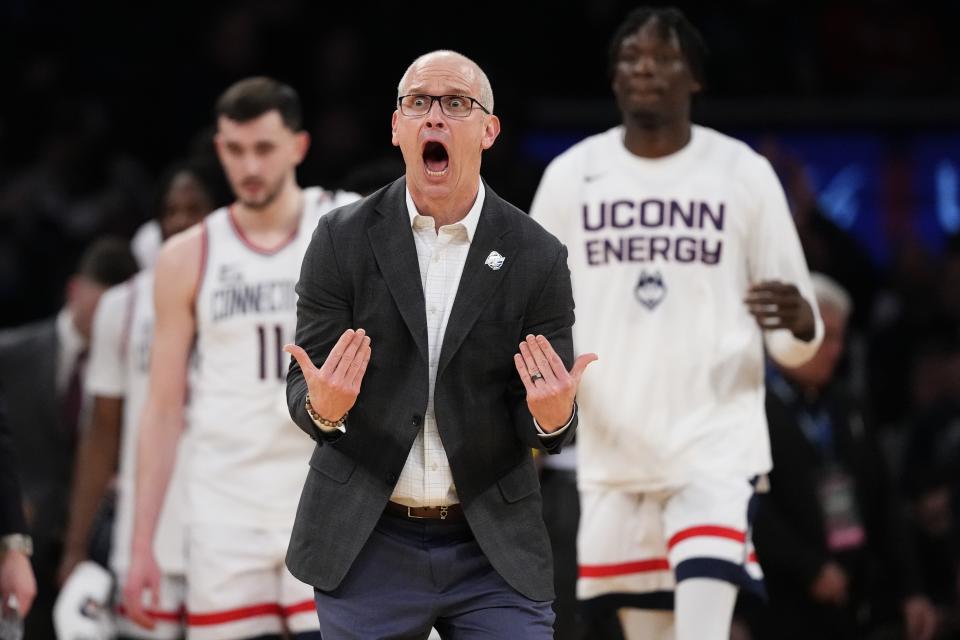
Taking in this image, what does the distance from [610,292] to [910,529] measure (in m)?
2.80

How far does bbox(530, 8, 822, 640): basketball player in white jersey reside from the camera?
6098 millimetres

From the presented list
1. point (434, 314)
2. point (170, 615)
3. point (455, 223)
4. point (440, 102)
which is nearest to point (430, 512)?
point (434, 314)

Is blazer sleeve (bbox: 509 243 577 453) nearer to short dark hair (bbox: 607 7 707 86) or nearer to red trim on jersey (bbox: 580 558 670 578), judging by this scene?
red trim on jersey (bbox: 580 558 670 578)

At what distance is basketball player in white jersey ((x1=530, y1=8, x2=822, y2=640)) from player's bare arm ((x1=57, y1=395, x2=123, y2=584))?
236cm

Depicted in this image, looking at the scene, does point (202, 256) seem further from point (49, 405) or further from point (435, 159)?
point (49, 405)

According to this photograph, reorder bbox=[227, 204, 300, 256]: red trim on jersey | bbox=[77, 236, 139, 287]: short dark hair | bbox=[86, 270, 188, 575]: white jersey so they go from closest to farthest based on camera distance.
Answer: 1. bbox=[227, 204, 300, 256]: red trim on jersey
2. bbox=[86, 270, 188, 575]: white jersey
3. bbox=[77, 236, 139, 287]: short dark hair

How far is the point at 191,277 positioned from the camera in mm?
6422

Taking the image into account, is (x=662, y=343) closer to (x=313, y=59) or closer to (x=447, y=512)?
(x=447, y=512)

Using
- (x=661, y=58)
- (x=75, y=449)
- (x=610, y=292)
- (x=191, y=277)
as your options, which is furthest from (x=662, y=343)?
(x=75, y=449)

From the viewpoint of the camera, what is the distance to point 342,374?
439 centimetres

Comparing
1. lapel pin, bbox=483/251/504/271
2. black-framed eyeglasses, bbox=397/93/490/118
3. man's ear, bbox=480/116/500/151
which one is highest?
black-framed eyeglasses, bbox=397/93/490/118

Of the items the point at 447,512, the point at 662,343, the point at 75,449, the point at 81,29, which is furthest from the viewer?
the point at 81,29

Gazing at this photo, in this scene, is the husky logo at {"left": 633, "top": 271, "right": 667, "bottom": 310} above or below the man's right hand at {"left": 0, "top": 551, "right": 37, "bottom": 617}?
above

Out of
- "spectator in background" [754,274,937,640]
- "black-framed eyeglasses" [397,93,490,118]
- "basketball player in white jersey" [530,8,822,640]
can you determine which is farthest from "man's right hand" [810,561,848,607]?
"black-framed eyeglasses" [397,93,490,118]
